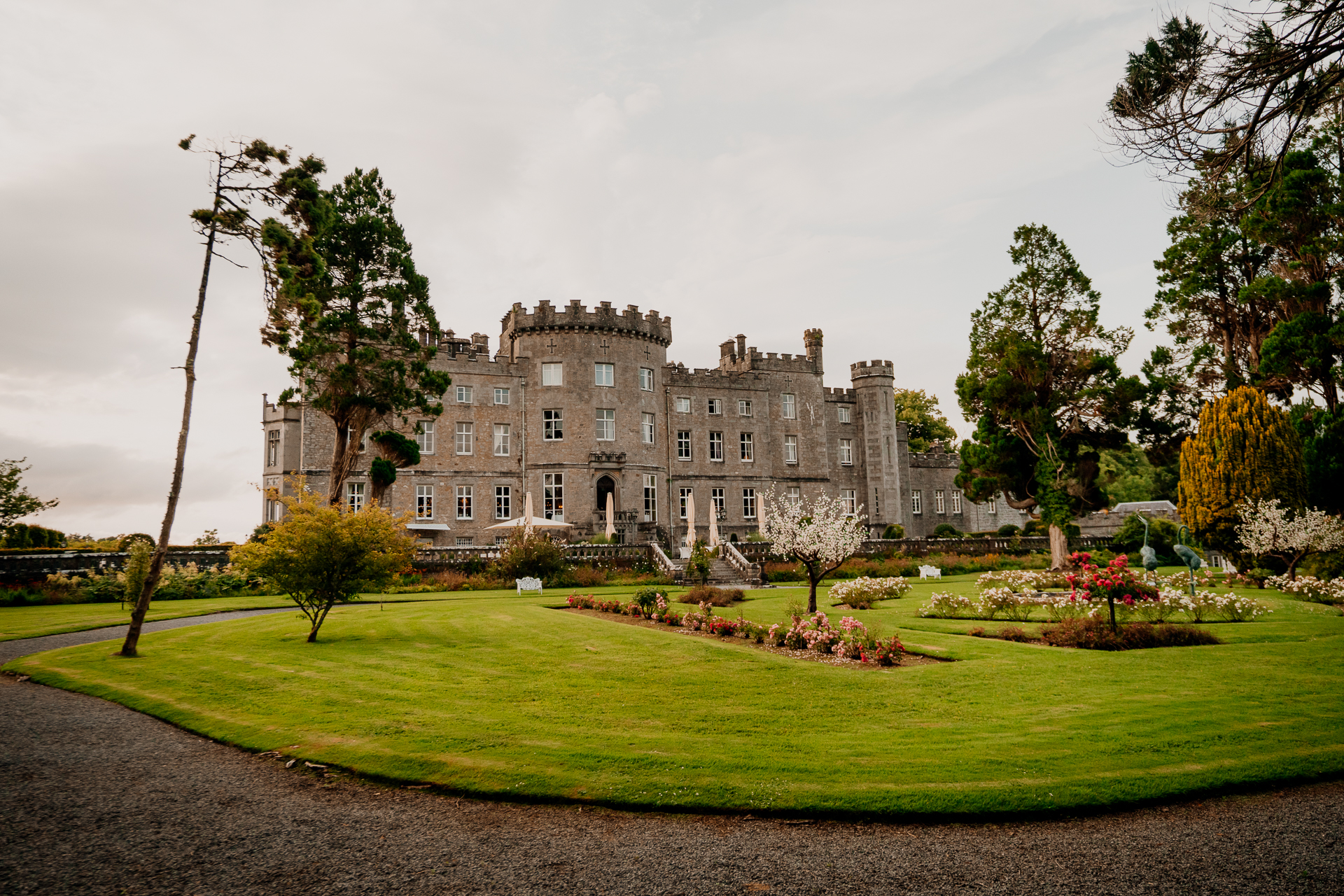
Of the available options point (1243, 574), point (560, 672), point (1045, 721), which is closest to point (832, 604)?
point (560, 672)

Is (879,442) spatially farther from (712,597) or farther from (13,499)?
(13,499)

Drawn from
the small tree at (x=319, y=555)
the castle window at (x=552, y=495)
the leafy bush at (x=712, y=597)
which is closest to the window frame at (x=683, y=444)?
the castle window at (x=552, y=495)

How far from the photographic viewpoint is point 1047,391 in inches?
1185

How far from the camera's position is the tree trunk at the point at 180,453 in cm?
1208

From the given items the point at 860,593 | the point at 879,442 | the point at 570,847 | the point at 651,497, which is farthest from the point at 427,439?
the point at 570,847

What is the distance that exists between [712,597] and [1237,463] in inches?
655

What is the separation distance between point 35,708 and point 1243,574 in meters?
28.1

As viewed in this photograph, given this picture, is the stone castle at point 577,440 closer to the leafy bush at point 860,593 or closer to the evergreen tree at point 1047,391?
the evergreen tree at point 1047,391

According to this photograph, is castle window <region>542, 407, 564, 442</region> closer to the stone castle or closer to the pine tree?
the stone castle

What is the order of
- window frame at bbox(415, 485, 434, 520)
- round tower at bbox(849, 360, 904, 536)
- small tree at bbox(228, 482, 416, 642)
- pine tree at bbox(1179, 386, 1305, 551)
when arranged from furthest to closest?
1. round tower at bbox(849, 360, 904, 536)
2. window frame at bbox(415, 485, 434, 520)
3. pine tree at bbox(1179, 386, 1305, 551)
4. small tree at bbox(228, 482, 416, 642)

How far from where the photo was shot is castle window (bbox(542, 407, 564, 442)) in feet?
123

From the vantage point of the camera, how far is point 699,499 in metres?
40.9

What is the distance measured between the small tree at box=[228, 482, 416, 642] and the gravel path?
23.2 feet

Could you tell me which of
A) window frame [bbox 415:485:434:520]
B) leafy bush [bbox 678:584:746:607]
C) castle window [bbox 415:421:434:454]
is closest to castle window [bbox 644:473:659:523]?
window frame [bbox 415:485:434:520]
